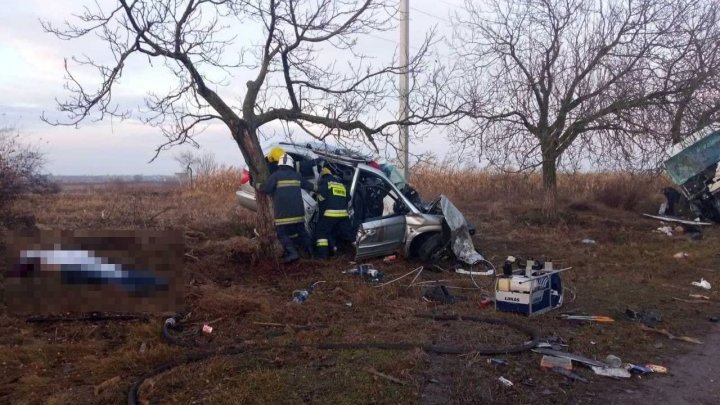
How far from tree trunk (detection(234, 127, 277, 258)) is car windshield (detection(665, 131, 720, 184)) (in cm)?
1133

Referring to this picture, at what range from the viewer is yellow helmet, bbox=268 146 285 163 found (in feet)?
32.7

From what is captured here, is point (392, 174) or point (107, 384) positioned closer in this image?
point (107, 384)

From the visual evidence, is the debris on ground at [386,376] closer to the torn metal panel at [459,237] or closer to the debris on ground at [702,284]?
the torn metal panel at [459,237]

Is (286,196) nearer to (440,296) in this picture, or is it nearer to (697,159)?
(440,296)

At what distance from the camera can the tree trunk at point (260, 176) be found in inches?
382

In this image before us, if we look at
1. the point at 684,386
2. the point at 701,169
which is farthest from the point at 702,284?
the point at 701,169

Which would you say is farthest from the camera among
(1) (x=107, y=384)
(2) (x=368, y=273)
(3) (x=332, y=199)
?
(3) (x=332, y=199)

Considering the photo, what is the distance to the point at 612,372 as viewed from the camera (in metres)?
5.37

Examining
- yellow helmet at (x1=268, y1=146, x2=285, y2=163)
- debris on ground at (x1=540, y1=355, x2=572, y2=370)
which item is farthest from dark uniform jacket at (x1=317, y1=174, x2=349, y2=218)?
debris on ground at (x1=540, y1=355, x2=572, y2=370)

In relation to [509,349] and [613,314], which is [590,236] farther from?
[509,349]

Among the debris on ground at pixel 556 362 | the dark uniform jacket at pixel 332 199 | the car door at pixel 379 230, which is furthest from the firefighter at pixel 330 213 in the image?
the debris on ground at pixel 556 362

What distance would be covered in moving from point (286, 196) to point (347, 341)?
3.85 meters

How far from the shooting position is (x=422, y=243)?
10570 millimetres

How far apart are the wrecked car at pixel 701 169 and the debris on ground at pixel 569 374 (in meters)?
12.0
